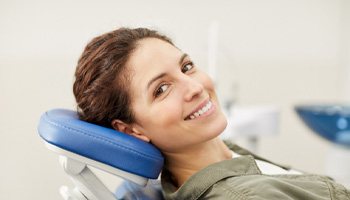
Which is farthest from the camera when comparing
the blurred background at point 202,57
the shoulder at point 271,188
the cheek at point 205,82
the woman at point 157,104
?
the blurred background at point 202,57

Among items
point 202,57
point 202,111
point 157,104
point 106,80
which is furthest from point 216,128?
point 202,57

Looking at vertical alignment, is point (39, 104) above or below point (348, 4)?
below

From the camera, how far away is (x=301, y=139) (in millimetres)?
3074

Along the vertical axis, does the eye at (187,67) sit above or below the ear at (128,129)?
above

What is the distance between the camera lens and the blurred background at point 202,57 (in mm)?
2068

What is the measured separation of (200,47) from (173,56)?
1.46 metres

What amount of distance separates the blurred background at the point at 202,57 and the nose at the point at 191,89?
18.3 inches

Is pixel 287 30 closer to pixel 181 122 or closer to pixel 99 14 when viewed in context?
pixel 99 14

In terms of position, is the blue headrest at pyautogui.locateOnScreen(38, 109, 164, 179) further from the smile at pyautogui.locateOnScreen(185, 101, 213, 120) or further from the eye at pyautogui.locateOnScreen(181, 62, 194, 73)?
the eye at pyautogui.locateOnScreen(181, 62, 194, 73)

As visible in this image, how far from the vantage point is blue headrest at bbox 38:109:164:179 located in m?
0.92

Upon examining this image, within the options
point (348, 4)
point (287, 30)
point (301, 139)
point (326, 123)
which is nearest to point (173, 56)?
point (326, 123)

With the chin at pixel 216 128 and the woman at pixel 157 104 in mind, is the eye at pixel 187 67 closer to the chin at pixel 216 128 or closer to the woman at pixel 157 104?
the woman at pixel 157 104

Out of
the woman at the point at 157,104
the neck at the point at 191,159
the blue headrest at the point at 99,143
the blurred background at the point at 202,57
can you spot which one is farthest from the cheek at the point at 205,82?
the blurred background at the point at 202,57

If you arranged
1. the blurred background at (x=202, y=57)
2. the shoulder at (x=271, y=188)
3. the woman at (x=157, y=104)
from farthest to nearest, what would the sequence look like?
the blurred background at (x=202, y=57) < the woman at (x=157, y=104) < the shoulder at (x=271, y=188)
